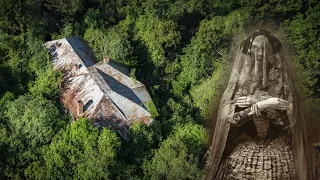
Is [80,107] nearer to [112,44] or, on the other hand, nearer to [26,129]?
[26,129]

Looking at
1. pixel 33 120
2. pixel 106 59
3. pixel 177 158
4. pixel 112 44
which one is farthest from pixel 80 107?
pixel 177 158

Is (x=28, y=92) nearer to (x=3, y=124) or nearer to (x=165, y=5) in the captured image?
(x=3, y=124)

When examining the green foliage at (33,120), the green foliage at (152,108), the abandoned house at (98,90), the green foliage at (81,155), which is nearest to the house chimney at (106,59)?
the abandoned house at (98,90)

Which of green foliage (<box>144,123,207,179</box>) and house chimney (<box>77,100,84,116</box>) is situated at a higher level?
house chimney (<box>77,100,84,116</box>)

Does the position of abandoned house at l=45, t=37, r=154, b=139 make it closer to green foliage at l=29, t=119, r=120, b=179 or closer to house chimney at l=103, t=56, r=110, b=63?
house chimney at l=103, t=56, r=110, b=63

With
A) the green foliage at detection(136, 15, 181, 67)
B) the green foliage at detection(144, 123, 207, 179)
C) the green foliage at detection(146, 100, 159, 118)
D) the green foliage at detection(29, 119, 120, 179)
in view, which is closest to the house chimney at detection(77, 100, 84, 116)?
the green foliage at detection(29, 119, 120, 179)

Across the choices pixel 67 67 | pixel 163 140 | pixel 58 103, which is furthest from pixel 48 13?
pixel 163 140

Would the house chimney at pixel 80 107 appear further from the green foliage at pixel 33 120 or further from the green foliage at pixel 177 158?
the green foliage at pixel 177 158
